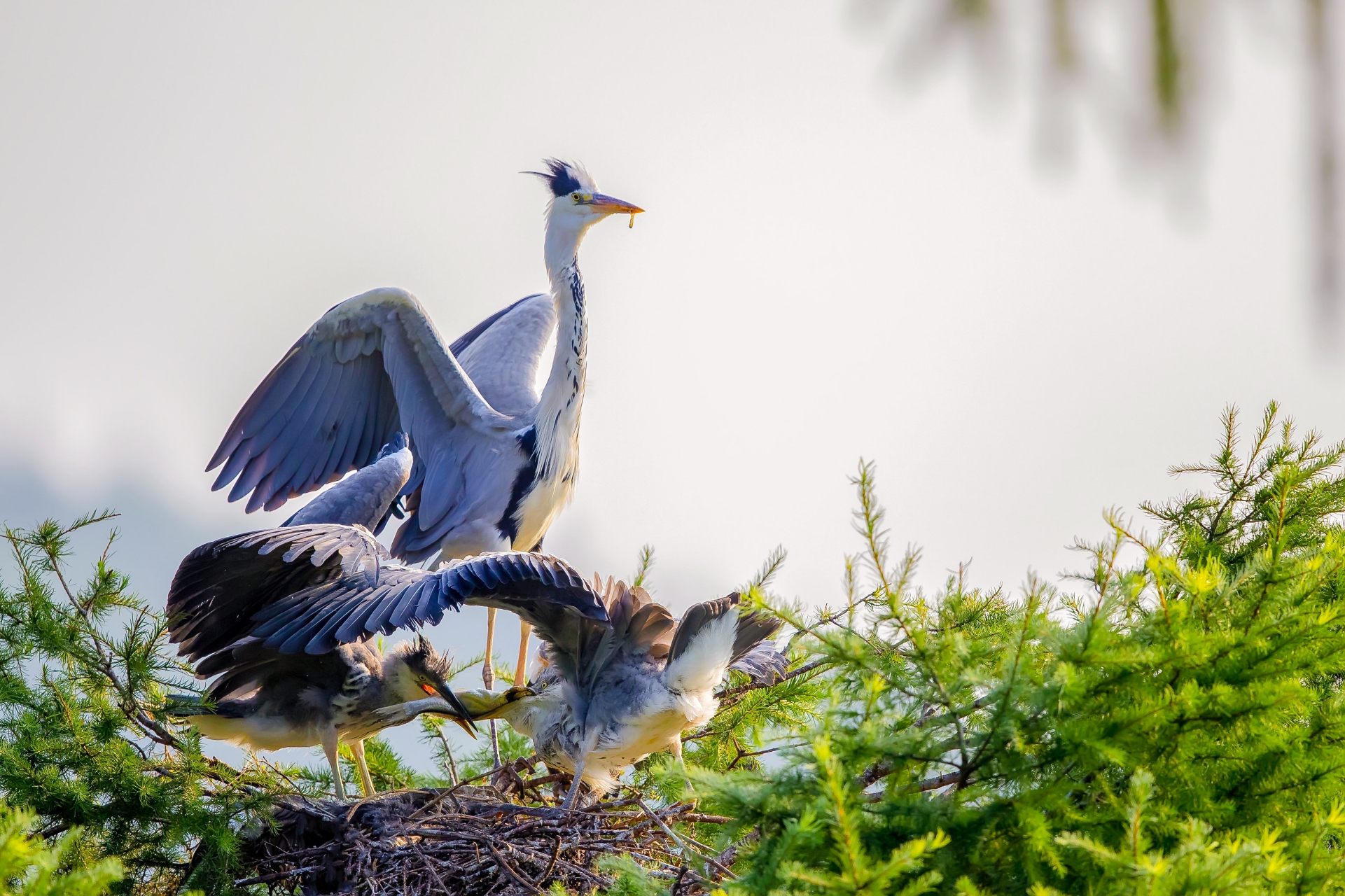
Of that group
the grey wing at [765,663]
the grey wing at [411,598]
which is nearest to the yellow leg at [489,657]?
the grey wing at [765,663]

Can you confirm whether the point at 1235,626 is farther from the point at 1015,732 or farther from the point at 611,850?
the point at 611,850

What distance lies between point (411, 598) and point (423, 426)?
2253 mm

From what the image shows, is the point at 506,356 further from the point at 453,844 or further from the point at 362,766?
the point at 453,844

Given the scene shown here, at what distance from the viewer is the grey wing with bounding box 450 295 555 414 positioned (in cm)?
603

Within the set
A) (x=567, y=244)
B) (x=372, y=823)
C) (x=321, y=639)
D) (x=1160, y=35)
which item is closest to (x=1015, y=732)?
(x=1160, y=35)

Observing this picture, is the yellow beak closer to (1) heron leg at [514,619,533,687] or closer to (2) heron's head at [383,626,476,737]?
(2) heron's head at [383,626,476,737]

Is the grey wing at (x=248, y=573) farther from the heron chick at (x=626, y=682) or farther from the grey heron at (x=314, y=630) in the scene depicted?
the heron chick at (x=626, y=682)

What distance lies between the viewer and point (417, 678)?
4066 millimetres

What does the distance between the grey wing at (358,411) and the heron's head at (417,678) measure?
1.27 m

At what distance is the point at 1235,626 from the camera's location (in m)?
2.06

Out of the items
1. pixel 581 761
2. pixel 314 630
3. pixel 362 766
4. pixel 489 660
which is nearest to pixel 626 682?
pixel 581 761

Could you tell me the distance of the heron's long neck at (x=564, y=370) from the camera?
17.6 feet

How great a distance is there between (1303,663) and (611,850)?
6.43 feet

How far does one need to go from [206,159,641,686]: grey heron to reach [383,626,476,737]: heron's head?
970 millimetres
